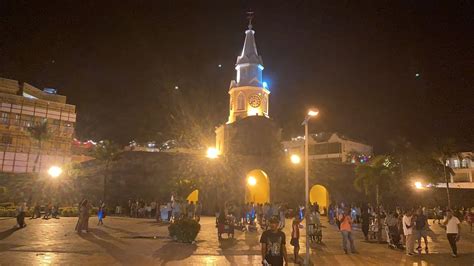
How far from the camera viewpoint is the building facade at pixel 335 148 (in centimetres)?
6706

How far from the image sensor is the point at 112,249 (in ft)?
46.7

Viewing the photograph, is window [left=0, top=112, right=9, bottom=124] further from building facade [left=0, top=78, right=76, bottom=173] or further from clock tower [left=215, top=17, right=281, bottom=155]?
clock tower [left=215, top=17, right=281, bottom=155]

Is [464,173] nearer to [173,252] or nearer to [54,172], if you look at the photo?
[54,172]

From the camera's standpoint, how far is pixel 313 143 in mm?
72062

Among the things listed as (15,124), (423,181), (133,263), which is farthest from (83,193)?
(423,181)

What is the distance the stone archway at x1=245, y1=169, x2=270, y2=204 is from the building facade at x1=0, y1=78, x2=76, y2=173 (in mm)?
27744

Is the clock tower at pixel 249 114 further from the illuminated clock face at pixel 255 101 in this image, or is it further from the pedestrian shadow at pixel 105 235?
the pedestrian shadow at pixel 105 235

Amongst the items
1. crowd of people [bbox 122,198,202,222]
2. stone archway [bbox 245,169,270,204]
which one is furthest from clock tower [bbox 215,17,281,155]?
crowd of people [bbox 122,198,202,222]

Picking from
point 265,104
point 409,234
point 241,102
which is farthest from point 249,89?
point 409,234

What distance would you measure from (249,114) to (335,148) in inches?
1250

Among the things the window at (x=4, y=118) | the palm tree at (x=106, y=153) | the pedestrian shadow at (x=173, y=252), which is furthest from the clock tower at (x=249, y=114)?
the window at (x=4, y=118)

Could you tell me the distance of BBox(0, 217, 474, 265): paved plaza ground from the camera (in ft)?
39.9

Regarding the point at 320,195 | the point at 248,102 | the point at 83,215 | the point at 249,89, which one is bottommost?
the point at 83,215

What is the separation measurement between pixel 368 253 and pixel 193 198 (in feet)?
87.7
